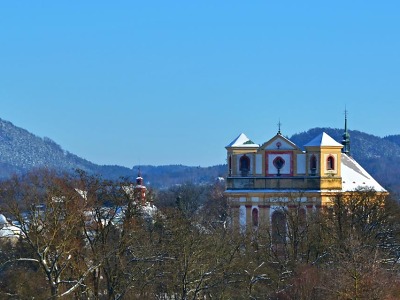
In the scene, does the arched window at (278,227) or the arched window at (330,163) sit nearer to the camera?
the arched window at (278,227)

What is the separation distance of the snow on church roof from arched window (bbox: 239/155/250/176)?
5.65m

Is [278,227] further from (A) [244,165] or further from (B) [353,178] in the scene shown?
(B) [353,178]

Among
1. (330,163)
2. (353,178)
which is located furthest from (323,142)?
(353,178)

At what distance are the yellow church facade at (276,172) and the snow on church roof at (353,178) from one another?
0.32m

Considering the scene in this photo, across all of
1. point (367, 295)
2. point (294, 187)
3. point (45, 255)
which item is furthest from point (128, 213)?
point (294, 187)

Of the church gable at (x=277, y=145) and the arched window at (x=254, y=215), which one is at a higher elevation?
the church gable at (x=277, y=145)

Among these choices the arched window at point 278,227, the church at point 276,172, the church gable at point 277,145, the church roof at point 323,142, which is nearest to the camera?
the arched window at point 278,227

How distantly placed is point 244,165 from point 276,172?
193 centimetres

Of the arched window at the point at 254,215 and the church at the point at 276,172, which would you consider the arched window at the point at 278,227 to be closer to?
the arched window at the point at 254,215

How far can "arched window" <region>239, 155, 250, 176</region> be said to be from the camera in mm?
95562

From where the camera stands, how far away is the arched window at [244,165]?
9556 cm

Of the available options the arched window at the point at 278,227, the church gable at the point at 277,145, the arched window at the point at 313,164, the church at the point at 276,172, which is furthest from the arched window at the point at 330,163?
the arched window at the point at 278,227

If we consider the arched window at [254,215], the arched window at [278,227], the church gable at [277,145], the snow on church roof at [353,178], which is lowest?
the arched window at [278,227]

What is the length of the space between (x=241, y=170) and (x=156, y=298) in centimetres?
3560
